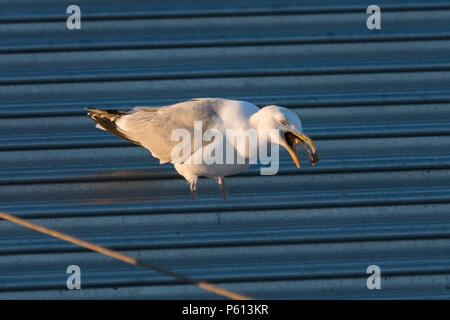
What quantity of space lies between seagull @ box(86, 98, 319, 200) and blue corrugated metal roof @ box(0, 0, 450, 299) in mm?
270

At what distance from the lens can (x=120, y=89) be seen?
5047mm

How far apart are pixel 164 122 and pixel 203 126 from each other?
322 mm

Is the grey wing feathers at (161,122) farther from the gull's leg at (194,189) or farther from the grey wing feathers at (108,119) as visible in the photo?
the gull's leg at (194,189)

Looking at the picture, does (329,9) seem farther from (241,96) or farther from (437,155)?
(437,155)

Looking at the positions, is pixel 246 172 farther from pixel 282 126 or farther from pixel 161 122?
pixel 282 126

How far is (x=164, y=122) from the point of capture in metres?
4.51

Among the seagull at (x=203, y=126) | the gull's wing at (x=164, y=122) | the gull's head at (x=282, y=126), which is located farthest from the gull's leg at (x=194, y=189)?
the gull's head at (x=282, y=126)

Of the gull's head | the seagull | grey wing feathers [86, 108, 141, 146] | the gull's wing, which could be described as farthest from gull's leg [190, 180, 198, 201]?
the gull's head

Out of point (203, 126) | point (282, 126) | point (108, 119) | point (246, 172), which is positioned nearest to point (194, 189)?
Answer: point (246, 172)

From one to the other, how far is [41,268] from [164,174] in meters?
1.05

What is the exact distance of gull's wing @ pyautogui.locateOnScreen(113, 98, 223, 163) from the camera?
171 inches

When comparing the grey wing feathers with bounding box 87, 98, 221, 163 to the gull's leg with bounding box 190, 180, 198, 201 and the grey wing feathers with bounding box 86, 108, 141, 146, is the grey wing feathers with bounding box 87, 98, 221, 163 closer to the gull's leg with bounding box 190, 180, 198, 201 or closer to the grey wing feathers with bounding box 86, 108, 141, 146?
the grey wing feathers with bounding box 86, 108, 141, 146

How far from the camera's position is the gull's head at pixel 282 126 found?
4039 millimetres

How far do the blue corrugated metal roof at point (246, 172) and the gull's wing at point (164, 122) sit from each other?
0.98 ft
